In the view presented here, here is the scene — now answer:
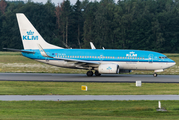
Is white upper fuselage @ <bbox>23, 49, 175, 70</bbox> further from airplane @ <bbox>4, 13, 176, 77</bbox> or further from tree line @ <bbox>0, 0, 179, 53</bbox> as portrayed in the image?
tree line @ <bbox>0, 0, 179, 53</bbox>

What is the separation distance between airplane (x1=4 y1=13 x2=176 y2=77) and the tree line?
55575mm

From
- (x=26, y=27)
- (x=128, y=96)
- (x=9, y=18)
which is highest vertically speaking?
(x=9, y=18)

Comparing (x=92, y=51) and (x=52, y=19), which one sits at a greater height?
(x=52, y=19)

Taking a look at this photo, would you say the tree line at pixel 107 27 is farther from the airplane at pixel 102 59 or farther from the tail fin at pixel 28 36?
the tail fin at pixel 28 36

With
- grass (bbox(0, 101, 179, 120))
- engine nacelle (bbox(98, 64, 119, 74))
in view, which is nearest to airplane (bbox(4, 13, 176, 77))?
engine nacelle (bbox(98, 64, 119, 74))

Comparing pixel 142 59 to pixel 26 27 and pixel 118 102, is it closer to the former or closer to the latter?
pixel 26 27

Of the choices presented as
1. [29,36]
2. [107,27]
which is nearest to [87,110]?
[29,36]

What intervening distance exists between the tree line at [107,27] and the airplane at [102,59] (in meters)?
55.6

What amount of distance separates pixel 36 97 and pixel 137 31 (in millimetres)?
79452

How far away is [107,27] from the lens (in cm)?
10362

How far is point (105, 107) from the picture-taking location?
17.4 m

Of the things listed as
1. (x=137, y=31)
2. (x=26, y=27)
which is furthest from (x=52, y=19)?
(x=26, y=27)

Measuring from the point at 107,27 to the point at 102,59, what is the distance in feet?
214

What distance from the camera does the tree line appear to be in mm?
96812
